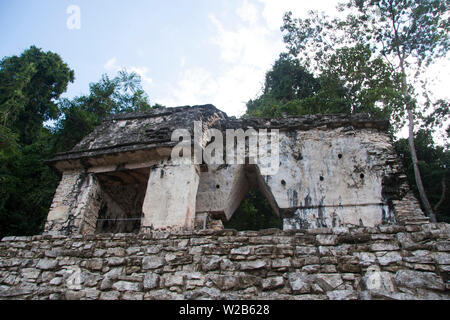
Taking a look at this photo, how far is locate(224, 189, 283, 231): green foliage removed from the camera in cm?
1344

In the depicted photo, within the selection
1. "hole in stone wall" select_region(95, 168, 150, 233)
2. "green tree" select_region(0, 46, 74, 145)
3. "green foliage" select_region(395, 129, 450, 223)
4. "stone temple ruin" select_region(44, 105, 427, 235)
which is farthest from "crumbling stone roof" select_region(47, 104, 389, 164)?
"green tree" select_region(0, 46, 74, 145)

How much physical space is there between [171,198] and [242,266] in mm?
3222

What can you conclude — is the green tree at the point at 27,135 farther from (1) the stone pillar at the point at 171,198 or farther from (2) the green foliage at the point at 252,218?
(2) the green foliage at the point at 252,218

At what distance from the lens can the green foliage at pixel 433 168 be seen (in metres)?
12.1

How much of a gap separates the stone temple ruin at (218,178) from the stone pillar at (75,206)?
0.08ft

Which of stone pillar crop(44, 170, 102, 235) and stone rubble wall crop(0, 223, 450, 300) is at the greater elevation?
stone pillar crop(44, 170, 102, 235)

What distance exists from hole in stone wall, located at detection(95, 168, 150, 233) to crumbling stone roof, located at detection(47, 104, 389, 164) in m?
0.73

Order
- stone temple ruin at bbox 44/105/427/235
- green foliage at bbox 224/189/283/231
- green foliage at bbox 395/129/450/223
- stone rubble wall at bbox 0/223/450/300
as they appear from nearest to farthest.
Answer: stone rubble wall at bbox 0/223/450/300
stone temple ruin at bbox 44/105/427/235
green foliage at bbox 395/129/450/223
green foliage at bbox 224/189/283/231

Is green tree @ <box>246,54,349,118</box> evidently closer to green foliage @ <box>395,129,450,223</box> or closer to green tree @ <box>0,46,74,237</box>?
green foliage @ <box>395,129,450,223</box>
